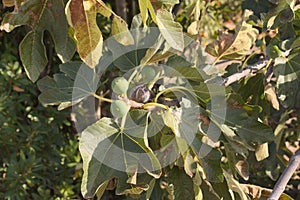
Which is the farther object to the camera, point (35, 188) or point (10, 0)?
point (35, 188)

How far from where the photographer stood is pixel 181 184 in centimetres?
100

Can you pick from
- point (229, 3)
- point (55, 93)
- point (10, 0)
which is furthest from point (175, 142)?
point (229, 3)

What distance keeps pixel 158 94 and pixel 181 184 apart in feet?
0.65

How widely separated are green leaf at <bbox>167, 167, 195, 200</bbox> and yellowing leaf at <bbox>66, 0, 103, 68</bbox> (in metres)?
0.35

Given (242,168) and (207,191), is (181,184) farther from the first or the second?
(242,168)

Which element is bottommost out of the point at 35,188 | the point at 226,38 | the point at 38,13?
the point at 35,188

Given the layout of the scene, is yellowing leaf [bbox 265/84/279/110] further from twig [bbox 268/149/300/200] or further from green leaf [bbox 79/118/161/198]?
green leaf [bbox 79/118/161/198]

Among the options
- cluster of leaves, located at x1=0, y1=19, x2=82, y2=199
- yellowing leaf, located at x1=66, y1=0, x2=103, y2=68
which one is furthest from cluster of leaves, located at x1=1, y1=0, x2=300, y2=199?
cluster of leaves, located at x1=0, y1=19, x2=82, y2=199

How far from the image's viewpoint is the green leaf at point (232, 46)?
112 cm

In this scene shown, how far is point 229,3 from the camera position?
2264 millimetres

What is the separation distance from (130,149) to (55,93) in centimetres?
19

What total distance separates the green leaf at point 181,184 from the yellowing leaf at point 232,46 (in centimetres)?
29

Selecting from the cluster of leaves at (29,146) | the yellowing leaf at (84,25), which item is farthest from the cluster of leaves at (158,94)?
the cluster of leaves at (29,146)

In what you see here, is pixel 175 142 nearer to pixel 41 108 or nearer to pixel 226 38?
pixel 226 38
